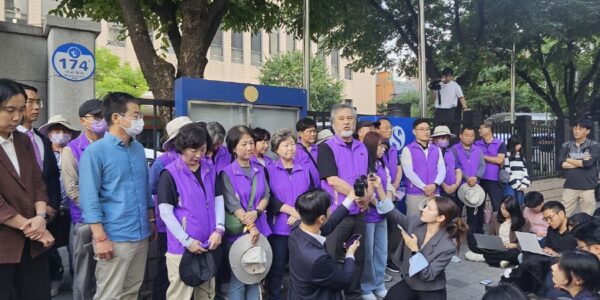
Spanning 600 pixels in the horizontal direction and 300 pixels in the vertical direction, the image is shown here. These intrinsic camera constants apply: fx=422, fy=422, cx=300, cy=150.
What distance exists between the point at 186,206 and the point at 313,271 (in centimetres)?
107

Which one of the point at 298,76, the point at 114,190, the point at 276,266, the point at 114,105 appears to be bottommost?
the point at 276,266

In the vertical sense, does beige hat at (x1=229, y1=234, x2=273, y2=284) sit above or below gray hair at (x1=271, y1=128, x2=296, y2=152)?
below

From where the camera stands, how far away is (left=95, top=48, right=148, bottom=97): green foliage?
17844 mm

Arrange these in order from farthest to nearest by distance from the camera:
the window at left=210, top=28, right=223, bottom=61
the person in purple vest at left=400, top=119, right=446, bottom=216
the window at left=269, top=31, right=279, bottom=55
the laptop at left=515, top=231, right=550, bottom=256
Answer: the window at left=269, top=31, right=279, bottom=55 → the window at left=210, top=28, right=223, bottom=61 → the person in purple vest at left=400, top=119, right=446, bottom=216 → the laptop at left=515, top=231, right=550, bottom=256

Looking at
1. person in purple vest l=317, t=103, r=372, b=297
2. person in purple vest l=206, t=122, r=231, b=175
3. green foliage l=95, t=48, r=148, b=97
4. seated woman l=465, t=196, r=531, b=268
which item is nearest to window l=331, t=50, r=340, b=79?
green foliage l=95, t=48, r=148, b=97

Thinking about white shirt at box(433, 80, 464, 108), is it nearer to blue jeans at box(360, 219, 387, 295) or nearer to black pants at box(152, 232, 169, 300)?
blue jeans at box(360, 219, 387, 295)

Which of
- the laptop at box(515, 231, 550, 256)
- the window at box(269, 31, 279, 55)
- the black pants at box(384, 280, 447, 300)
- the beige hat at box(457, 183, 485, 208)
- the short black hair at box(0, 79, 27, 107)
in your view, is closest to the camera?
the short black hair at box(0, 79, 27, 107)

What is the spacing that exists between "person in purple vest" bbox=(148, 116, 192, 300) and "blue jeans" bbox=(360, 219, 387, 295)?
1881mm

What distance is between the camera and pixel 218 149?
12.9 ft

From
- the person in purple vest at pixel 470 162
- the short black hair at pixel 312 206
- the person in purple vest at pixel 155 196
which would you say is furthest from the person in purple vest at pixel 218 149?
the person in purple vest at pixel 470 162

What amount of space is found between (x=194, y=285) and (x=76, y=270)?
1.13 metres

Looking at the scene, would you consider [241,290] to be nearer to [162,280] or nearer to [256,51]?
[162,280]

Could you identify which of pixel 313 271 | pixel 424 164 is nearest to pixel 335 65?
pixel 424 164

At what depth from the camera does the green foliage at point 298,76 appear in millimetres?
27703
